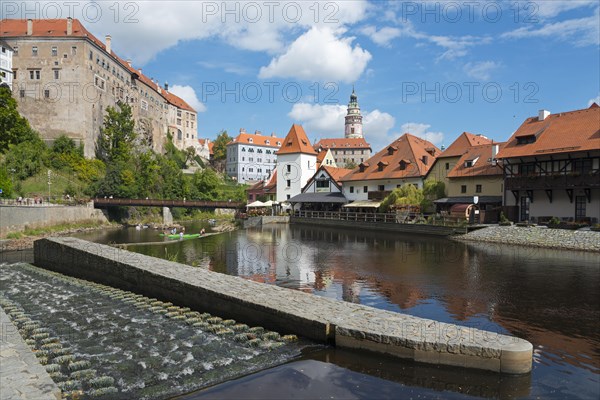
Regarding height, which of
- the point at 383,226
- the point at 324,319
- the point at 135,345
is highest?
the point at 324,319

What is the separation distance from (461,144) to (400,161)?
718cm

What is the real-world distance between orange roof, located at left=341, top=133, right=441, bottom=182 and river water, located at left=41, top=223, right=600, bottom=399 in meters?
17.2

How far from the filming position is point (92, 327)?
1108cm

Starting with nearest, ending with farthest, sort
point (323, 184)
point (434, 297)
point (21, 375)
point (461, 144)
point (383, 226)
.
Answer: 1. point (21, 375)
2. point (434, 297)
3. point (383, 226)
4. point (461, 144)
5. point (323, 184)

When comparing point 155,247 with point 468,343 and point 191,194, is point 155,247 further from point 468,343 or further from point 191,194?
point 191,194

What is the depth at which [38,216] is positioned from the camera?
42.2 meters

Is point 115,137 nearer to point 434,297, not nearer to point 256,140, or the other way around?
point 256,140

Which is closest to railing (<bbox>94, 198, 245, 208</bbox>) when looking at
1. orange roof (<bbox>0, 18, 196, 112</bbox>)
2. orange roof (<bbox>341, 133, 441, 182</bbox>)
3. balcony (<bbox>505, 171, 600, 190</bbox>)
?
orange roof (<bbox>341, 133, 441, 182</bbox>)

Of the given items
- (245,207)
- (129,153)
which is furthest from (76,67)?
(245,207)

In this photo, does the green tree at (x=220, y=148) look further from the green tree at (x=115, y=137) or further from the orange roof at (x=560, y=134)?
the orange roof at (x=560, y=134)

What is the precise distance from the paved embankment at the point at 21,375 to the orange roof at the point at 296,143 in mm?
57419

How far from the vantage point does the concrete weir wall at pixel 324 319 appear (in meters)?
7.84

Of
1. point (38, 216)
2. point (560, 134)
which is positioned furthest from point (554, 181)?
point (38, 216)

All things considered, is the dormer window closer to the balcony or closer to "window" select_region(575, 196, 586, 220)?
the balcony
